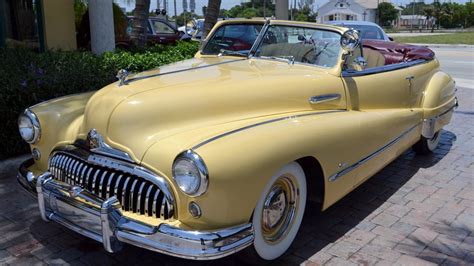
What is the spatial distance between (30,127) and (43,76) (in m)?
2.03

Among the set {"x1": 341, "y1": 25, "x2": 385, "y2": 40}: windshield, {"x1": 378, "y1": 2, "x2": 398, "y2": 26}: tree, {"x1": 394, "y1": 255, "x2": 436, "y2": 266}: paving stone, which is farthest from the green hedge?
{"x1": 378, "y1": 2, "x2": 398, "y2": 26}: tree

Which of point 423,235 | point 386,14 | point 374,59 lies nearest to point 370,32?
point 374,59

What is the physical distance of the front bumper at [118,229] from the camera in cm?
242

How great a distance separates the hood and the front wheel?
1.64 feet

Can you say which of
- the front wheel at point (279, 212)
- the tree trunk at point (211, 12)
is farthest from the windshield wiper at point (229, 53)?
the tree trunk at point (211, 12)

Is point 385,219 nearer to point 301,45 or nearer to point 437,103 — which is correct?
point 301,45

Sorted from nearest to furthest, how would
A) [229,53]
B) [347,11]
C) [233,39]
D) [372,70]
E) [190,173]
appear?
[190,173], [372,70], [229,53], [233,39], [347,11]

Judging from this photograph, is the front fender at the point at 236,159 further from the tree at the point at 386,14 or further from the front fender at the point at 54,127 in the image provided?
the tree at the point at 386,14

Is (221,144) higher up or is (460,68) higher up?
(221,144)

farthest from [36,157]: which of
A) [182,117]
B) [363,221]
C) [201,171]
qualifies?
[363,221]

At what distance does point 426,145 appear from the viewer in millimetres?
5398

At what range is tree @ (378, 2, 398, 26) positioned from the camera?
63.0 meters

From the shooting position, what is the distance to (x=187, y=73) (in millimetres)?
3586

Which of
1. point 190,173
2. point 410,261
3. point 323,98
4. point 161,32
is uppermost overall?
point 161,32
